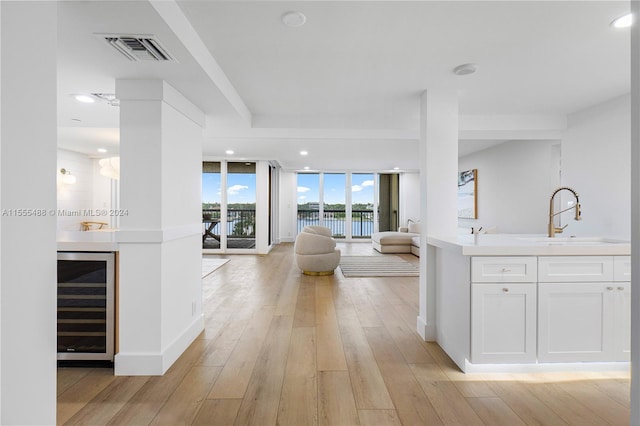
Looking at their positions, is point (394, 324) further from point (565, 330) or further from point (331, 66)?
point (331, 66)

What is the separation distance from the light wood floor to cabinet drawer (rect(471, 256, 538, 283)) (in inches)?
26.0

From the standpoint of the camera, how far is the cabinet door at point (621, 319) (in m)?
2.24

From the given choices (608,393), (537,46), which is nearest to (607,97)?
(537,46)

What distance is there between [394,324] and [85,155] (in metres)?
7.22

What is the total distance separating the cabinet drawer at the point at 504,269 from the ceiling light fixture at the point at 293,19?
72.9 inches

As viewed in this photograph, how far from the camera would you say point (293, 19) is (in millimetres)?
1835

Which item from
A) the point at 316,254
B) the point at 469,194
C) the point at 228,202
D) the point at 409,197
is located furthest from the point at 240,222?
the point at 469,194

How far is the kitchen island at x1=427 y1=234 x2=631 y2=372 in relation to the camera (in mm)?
2238

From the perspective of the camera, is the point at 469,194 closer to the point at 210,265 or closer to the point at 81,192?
the point at 210,265

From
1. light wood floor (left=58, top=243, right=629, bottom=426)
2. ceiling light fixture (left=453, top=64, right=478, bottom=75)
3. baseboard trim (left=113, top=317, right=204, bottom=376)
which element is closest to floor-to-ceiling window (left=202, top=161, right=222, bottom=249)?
light wood floor (left=58, top=243, right=629, bottom=426)

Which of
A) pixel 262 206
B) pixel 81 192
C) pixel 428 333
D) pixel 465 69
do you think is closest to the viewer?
pixel 465 69

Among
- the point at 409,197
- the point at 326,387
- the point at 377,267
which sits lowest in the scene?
the point at 326,387

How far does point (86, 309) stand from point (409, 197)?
9.11 meters

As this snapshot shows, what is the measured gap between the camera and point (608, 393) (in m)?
2.03
